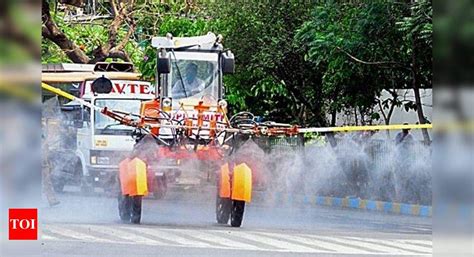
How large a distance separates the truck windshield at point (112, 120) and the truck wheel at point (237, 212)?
6501 mm

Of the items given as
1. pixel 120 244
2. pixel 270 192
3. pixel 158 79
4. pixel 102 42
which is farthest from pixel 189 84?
pixel 102 42

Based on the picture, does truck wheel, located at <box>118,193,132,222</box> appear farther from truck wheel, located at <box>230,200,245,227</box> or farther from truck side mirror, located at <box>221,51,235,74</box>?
truck side mirror, located at <box>221,51,235,74</box>

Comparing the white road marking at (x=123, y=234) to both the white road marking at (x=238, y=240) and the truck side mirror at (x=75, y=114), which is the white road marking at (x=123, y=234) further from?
the truck side mirror at (x=75, y=114)

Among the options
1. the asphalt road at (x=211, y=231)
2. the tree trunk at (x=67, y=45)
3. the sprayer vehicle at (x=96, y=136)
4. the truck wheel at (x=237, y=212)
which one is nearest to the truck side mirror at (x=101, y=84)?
the sprayer vehicle at (x=96, y=136)

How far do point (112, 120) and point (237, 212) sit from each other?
6929 mm

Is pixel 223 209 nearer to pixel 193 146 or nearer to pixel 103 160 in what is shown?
pixel 193 146

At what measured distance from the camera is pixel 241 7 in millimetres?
21375

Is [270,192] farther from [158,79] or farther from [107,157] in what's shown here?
[107,157]

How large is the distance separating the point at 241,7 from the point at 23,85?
18.2 metres

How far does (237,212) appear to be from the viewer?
38.6ft

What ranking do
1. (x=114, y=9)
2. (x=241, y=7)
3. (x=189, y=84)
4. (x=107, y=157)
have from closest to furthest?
(x=189, y=84), (x=107, y=157), (x=241, y=7), (x=114, y=9)

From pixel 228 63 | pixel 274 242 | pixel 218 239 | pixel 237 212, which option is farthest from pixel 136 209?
pixel 228 63

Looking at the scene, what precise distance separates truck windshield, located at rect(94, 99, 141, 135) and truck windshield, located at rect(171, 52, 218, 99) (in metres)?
2.89

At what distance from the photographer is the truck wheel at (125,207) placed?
11977mm
